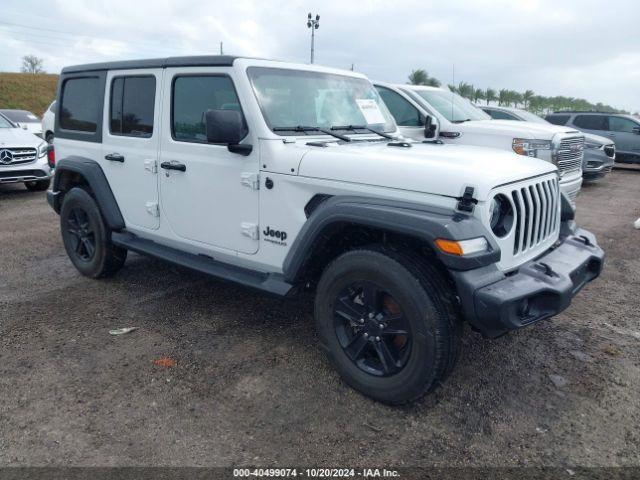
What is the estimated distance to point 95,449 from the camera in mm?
2658

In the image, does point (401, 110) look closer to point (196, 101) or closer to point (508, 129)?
point (508, 129)

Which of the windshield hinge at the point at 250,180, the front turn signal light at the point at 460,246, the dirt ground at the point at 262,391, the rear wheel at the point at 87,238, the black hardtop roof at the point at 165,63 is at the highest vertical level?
the black hardtop roof at the point at 165,63

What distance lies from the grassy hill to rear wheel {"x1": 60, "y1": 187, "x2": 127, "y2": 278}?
40177 mm

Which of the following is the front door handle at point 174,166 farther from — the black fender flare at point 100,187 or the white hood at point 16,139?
the white hood at point 16,139

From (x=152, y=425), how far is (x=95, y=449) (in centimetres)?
31

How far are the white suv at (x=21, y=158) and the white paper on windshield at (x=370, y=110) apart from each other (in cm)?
700

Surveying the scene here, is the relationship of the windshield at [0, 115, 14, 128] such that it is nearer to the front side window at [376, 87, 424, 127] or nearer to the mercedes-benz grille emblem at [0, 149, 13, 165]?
the mercedes-benz grille emblem at [0, 149, 13, 165]

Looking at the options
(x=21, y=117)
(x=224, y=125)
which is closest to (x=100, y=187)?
(x=224, y=125)

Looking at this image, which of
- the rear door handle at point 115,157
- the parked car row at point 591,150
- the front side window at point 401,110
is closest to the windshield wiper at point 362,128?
the rear door handle at point 115,157

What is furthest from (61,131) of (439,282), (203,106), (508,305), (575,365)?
(575,365)

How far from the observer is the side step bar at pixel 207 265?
344 centimetres

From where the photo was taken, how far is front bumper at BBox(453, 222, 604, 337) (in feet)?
8.44

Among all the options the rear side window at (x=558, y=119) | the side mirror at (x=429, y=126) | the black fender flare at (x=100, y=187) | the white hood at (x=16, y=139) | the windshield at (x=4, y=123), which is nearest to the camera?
the black fender flare at (x=100, y=187)

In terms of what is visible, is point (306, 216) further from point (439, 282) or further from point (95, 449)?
point (95, 449)
